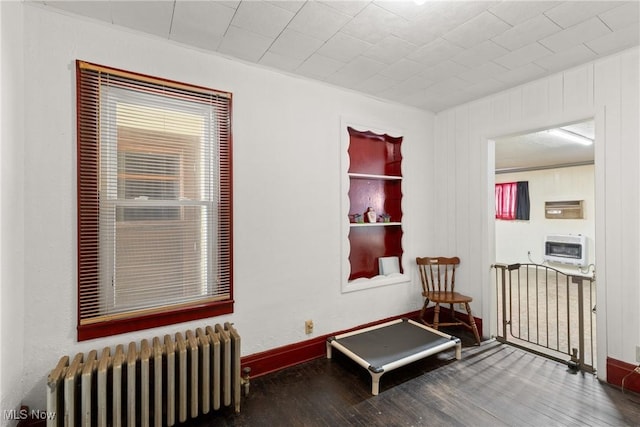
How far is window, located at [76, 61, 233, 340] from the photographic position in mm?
1890

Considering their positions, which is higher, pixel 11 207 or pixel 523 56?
pixel 523 56

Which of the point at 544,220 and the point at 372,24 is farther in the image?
the point at 544,220

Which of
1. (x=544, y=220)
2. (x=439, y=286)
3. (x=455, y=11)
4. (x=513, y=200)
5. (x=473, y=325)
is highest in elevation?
(x=455, y=11)

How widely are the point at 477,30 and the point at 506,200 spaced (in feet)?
23.9

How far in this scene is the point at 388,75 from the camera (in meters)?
2.71

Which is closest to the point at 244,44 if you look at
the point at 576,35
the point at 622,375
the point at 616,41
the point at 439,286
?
the point at 576,35

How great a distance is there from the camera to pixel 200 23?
76.4 inches

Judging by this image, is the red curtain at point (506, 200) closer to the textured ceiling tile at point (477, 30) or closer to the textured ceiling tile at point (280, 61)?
the textured ceiling tile at point (477, 30)

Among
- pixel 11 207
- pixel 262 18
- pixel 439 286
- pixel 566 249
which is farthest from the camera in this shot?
pixel 566 249

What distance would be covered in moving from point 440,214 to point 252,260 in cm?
242

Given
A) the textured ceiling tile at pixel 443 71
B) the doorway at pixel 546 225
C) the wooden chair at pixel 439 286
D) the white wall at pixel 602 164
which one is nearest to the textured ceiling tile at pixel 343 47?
the textured ceiling tile at pixel 443 71

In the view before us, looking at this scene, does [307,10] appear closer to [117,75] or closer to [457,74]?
[117,75]

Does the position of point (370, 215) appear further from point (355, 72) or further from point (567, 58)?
point (567, 58)

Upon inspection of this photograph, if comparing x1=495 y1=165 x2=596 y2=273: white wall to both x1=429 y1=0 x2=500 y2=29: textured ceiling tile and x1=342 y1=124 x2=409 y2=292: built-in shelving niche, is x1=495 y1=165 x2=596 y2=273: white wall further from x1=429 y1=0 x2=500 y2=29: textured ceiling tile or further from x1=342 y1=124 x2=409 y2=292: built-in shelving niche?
x1=429 y1=0 x2=500 y2=29: textured ceiling tile
